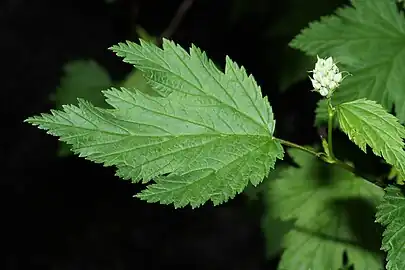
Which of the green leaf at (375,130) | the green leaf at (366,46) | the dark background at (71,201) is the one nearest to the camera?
the green leaf at (375,130)

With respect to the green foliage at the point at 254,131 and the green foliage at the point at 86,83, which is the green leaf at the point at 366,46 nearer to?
the green foliage at the point at 254,131

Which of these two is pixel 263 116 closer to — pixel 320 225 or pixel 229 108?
pixel 229 108

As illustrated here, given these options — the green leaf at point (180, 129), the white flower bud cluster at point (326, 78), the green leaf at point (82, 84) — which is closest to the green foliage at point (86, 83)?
the green leaf at point (82, 84)

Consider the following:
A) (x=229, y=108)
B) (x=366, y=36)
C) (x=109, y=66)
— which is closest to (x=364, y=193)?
(x=366, y=36)

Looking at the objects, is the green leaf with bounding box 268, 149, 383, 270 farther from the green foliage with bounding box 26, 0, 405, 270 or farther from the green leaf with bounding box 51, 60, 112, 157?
the green leaf with bounding box 51, 60, 112, 157

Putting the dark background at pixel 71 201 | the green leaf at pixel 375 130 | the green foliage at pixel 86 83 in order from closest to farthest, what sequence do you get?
the green leaf at pixel 375 130 < the green foliage at pixel 86 83 < the dark background at pixel 71 201

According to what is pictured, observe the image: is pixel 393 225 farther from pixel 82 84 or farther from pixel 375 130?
pixel 82 84

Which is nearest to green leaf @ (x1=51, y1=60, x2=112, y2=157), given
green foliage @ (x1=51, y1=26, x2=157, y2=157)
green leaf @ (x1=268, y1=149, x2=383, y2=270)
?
green foliage @ (x1=51, y1=26, x2=157, y2=157)

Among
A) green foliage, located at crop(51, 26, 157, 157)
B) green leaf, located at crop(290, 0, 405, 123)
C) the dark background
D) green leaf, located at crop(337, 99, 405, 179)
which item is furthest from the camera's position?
the dark background
